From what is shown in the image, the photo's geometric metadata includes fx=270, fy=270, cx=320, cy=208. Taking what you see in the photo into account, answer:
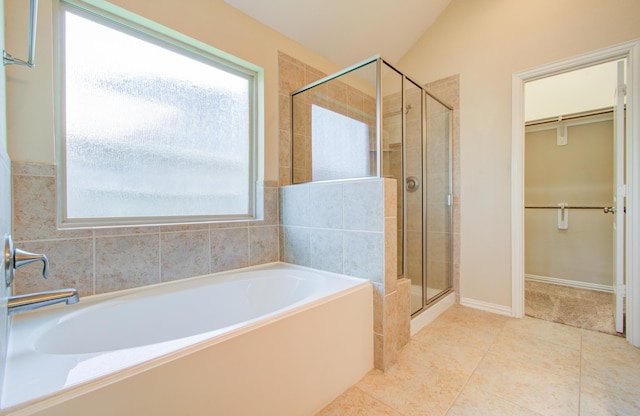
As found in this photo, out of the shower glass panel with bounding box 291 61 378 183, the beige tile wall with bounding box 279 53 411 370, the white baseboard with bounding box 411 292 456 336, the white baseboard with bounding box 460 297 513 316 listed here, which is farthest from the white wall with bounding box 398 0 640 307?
the shower glass panel with bounding box 291 61 378 183

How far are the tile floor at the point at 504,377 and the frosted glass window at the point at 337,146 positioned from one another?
1.19m

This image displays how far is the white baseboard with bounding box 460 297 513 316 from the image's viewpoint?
2289mm

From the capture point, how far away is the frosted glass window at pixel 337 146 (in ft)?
5.92

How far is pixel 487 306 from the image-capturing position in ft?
7.82

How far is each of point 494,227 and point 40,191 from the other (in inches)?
119

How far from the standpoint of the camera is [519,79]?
2.21m

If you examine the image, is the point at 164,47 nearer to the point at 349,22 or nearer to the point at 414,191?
the point at 349,22

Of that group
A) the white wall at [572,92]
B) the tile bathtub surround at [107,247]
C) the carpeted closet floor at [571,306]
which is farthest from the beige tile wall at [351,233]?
the white wall at [572,92]

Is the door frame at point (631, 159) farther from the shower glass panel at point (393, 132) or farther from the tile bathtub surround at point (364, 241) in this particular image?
the tile bathtub surround at point (364, 241)

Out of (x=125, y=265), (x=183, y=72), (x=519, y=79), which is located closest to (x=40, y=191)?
(x=125, y=265)

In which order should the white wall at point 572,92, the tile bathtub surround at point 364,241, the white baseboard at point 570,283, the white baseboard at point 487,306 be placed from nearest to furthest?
the tile bathtub surround at point 364,241 < the white baseboard at point 487,306 < the white wall at point 572,92 < the white baseboard at point 570,283

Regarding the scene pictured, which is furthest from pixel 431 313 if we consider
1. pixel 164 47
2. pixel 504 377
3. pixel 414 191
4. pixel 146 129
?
pixel 164 47

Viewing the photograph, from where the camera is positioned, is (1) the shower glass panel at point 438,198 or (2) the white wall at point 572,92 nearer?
(1) the shower glass panel at point 438,198

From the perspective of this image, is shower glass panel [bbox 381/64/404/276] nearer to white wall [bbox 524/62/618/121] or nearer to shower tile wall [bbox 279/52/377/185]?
shower tile wall [bbox 279/52/377/185]
